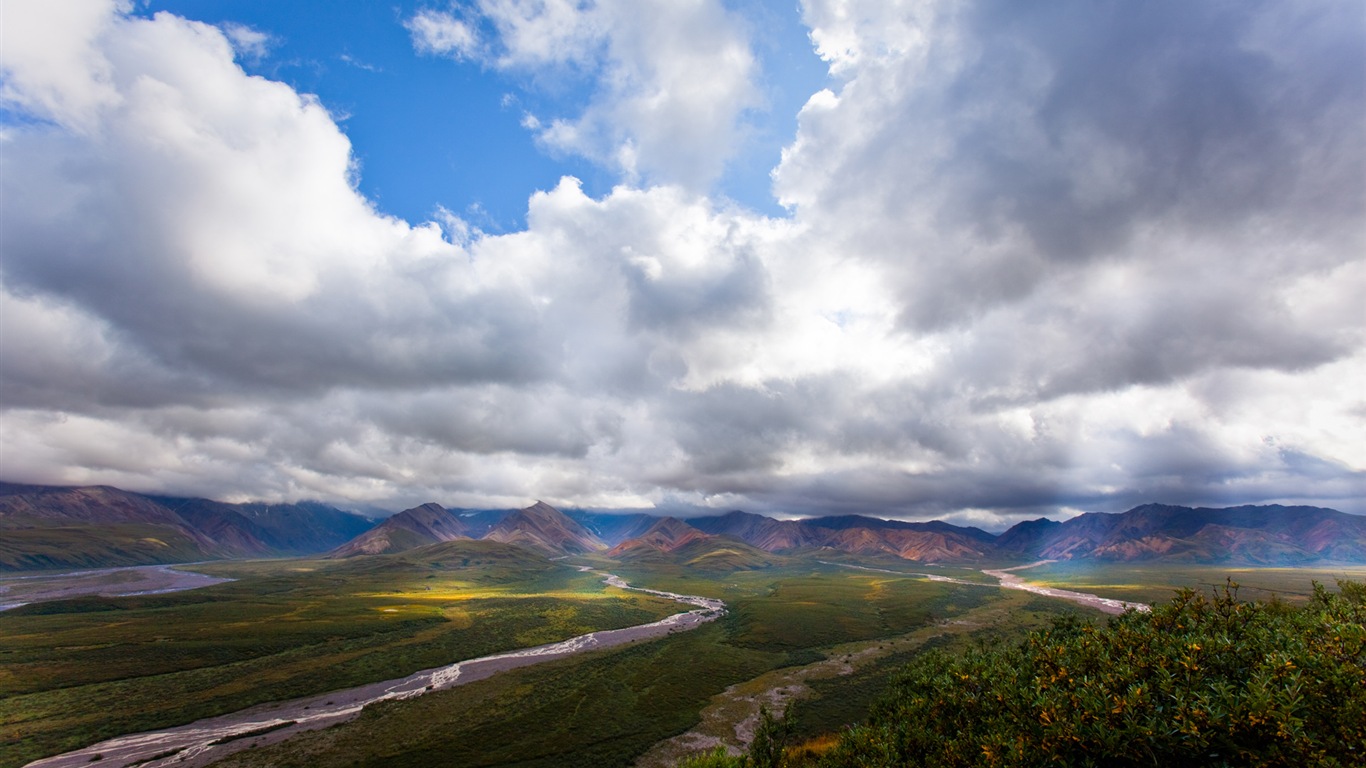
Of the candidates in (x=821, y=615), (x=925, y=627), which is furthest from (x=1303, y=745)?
(x=821, y=615)

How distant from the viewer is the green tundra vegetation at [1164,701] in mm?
15641

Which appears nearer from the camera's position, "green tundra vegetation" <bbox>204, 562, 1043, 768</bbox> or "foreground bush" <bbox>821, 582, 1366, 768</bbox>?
"foreground bush" <bbox>821, 582, 1366, 768</bbox>

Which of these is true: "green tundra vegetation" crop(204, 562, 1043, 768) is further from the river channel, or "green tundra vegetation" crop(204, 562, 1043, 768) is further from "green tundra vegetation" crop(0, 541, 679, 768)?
"green tundra vegetation" crop(0, 541, 679, 768)

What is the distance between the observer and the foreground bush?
1565 centimetres

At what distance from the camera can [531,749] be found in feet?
198

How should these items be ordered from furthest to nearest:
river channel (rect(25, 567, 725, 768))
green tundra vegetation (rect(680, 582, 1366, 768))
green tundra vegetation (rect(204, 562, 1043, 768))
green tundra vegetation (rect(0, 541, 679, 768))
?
green tundra vegetation (rect(0, 541, 679, 768)), river channel (rect(25, 567, 725, 768)), green tundra vegetation (rect(204, 562, 1043, 768)), green tundra vegetation (rect(680, 582, 1366, 768))

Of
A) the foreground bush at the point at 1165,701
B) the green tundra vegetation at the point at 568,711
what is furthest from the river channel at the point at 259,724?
the foreground bush at the point at 1165,701

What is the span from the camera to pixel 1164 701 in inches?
767

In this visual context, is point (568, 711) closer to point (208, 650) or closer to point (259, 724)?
point (259, 724)

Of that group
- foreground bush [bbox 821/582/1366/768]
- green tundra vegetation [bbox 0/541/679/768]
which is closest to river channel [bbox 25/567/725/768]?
green tundra vegetation [bbox 0/541/679/768]

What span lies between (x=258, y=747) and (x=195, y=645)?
81.1 m

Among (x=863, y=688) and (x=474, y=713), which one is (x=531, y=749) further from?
(x=863, y=688)

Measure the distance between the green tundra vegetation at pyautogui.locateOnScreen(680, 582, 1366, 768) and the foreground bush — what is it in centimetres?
6

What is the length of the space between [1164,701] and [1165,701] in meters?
0.03
